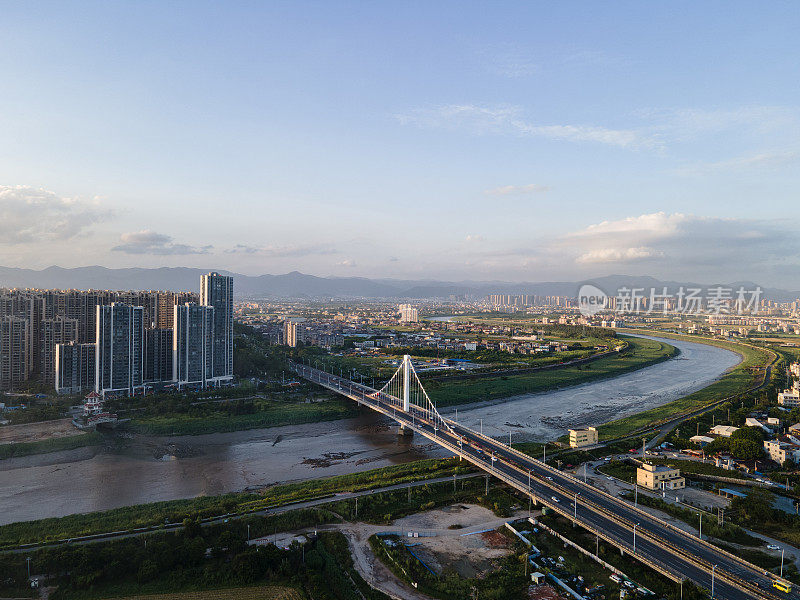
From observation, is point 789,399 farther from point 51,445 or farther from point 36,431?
point 36,431

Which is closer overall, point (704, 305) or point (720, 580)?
point (720, 580)

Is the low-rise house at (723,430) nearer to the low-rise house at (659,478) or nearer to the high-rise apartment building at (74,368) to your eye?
the low-rise house at (659,478)

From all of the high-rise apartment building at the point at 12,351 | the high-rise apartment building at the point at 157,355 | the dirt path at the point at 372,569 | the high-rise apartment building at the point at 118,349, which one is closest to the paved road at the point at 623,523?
the dirt path at the point at 372,569

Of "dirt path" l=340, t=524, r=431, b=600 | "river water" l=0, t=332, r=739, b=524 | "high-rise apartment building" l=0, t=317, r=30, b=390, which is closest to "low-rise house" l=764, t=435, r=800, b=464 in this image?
"river water" l=0, t=332, r=739, b=524

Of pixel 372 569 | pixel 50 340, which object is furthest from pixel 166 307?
pixel 372 569

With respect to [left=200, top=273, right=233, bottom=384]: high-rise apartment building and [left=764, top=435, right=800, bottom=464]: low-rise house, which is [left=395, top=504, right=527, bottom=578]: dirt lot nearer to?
[left=764, top=435, right=800, bottom=464]: low-rise house

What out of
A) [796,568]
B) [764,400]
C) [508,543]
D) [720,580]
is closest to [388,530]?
[508,543]

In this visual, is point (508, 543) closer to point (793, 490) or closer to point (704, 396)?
point (793, 490)
